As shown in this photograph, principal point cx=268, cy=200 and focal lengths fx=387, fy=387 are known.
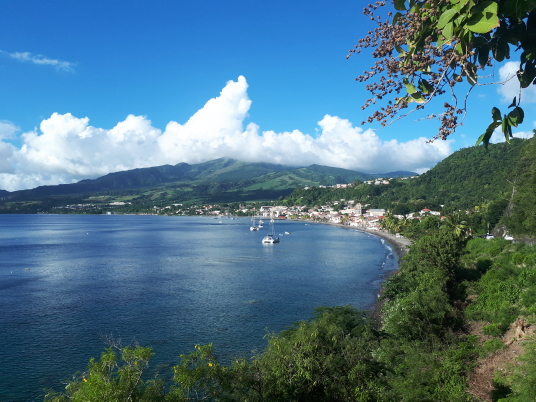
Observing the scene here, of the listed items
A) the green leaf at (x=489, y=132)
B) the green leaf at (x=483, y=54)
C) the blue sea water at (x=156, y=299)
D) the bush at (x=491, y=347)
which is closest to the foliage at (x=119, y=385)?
the green leaf at (x=489, y=132)

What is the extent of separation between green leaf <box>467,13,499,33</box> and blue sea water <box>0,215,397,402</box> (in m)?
15.5

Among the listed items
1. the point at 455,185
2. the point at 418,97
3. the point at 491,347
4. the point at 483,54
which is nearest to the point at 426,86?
the point at 418,97

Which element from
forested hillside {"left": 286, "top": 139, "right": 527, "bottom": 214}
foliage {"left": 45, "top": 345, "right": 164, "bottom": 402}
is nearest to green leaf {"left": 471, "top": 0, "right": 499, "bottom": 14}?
foliage {"left": 45, "top": 345, "right": 164, "bottom": 402}

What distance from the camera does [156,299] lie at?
27922 mm

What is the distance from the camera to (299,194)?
188875 millimetres

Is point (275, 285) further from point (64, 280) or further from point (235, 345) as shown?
point (64, 280)

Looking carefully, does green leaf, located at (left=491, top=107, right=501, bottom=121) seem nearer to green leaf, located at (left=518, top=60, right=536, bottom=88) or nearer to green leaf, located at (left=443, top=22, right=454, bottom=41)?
green leaf, located at (left=518, top=60, right=536, bottom=88)

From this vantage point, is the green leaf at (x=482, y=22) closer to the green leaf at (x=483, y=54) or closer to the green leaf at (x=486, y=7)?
the green leaf at (x=486, y=7)

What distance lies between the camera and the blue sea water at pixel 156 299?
18.2 m

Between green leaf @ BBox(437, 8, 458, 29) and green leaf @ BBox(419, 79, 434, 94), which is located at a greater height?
green leaf @ BBox(437, 8, 458, 29)

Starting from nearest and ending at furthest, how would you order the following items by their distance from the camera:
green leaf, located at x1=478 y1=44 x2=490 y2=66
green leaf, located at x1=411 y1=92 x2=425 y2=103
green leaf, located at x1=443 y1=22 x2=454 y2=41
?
green leaf, located at x1=443 y1=22 x2=454 y2=41 → green leaf, located at x1=478 y1=44 x2=490 y2=66 → green leaf, located at x1=411 y1=92 x2=425 y2=103

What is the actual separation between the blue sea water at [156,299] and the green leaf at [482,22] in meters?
15.5

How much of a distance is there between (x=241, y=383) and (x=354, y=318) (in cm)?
944

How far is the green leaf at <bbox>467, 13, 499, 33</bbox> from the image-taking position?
1728 mm
